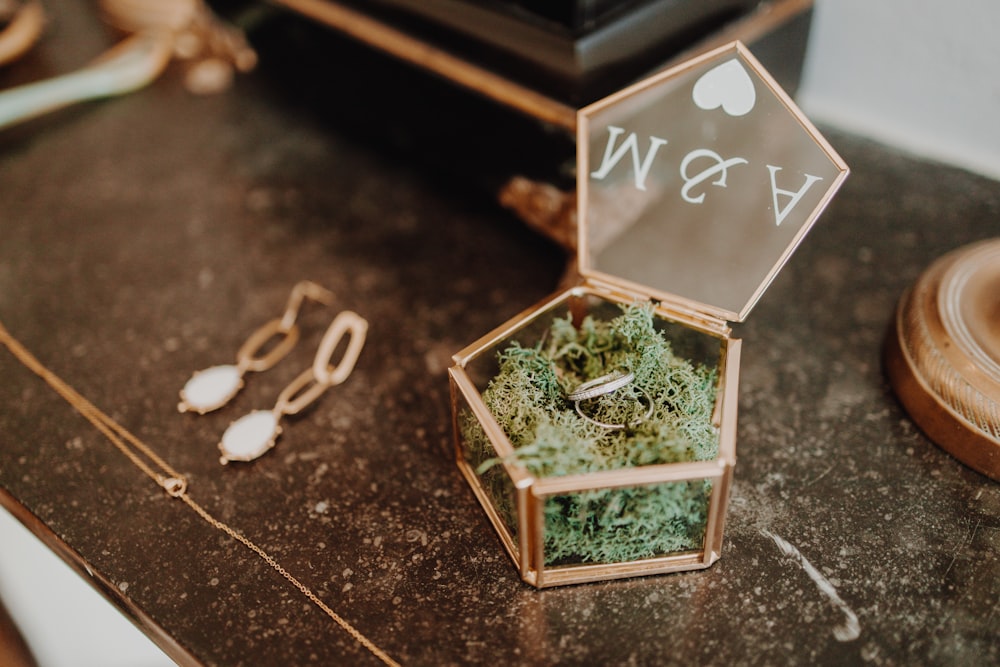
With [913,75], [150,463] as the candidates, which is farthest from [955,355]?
[150,463]

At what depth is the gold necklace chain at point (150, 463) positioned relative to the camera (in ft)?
2.21

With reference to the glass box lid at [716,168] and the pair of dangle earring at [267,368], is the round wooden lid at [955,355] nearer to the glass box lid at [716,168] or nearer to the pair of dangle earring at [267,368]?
the glass box lid at [716,168]

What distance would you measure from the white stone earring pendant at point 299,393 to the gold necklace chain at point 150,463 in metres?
0.06

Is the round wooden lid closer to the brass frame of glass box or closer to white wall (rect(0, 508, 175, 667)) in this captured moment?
the brass frame of glass box

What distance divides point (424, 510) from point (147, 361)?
40 cm

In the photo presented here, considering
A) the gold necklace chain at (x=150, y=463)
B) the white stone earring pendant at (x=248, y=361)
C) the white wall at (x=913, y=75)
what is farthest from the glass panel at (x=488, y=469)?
the white wall at (x=913, y=75)

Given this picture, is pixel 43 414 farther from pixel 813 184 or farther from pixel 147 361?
pixel 813 184

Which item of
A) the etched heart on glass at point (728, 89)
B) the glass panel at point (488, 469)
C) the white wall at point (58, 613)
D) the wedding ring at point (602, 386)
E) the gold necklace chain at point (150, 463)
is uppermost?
the etched heart on glass at point (728, 89)

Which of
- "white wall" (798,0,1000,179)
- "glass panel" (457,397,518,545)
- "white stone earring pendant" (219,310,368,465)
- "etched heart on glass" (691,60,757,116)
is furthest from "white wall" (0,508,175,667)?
"white wall" (798,0,1000,179)

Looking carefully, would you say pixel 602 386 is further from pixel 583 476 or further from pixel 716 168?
pixel 716 168

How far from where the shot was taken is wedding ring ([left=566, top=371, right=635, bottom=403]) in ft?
2.14

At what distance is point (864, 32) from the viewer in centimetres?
106

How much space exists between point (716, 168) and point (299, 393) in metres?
0.50

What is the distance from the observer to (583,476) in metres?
0.58
